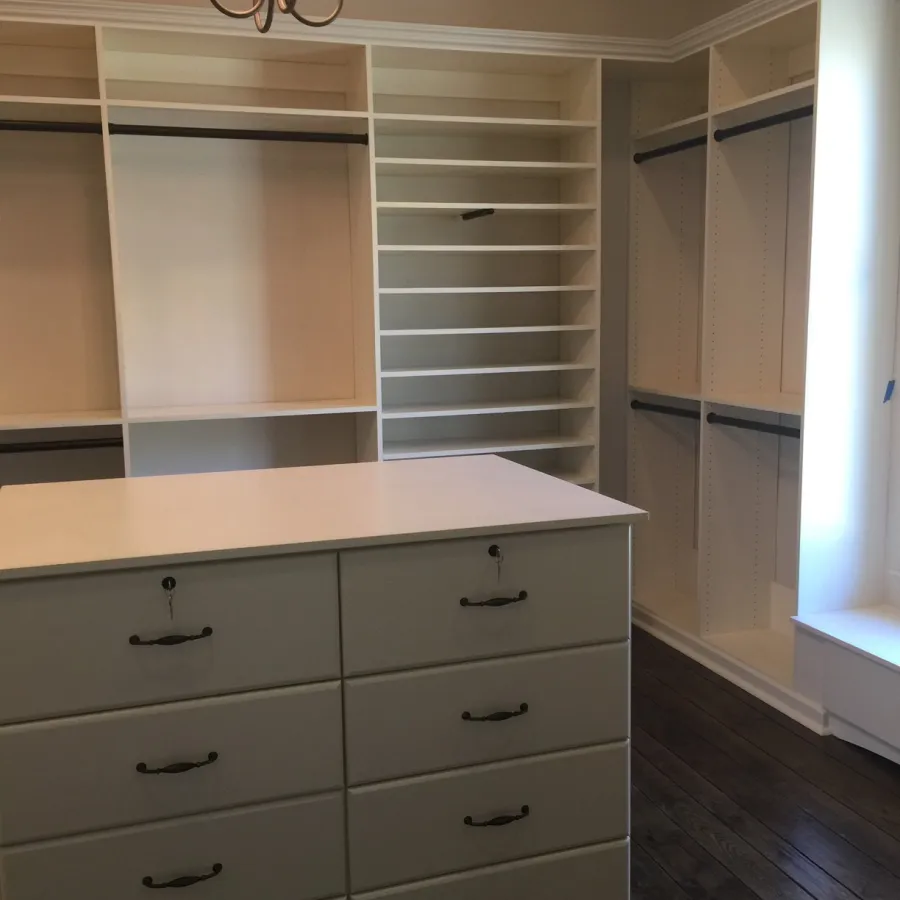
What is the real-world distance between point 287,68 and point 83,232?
977 millimetres

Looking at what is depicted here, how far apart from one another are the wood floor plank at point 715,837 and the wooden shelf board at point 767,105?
214 cm

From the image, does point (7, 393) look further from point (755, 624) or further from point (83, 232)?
point (755, 624)

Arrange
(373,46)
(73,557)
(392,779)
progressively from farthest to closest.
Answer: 1. (373,46)
2. (392,779)
3. (73,557)

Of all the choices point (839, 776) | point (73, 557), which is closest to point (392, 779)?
point (73, 557)

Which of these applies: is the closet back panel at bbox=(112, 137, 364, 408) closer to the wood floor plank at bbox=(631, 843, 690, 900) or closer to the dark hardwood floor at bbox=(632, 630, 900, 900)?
the dark hardwood floor at bbox=(632, 630, 900, 900)

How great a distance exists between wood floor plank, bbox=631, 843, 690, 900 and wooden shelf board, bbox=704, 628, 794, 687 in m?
1.10

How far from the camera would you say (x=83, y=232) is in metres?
3.47

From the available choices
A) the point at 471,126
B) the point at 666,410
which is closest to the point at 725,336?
the point at 666,410

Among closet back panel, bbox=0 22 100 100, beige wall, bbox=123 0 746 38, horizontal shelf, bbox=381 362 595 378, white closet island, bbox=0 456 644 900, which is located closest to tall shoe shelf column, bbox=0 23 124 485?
closet back panel, bbox=0 22 100 100

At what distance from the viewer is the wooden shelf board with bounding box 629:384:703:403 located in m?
3.66

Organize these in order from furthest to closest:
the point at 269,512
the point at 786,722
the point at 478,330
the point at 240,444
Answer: the point at 240,444 < the point at 478,330 < the point at 786,722 < the point at 269,512

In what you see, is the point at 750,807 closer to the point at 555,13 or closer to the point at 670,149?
the point at 670,149

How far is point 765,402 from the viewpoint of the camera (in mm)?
3291

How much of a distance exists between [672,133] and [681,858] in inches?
110
